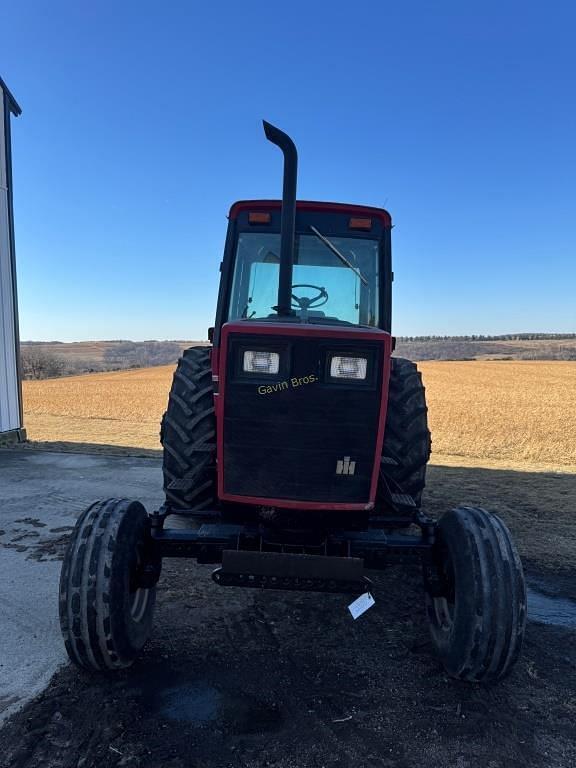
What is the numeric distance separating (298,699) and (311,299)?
2660 mm

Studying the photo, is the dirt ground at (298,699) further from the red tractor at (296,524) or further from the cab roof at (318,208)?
the cab roof at (318,208)

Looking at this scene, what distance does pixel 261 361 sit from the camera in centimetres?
288

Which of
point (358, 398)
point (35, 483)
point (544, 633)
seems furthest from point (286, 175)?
point (35, 483)

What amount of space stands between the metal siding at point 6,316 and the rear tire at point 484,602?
375 inches

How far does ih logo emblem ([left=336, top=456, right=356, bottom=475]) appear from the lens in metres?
2.97

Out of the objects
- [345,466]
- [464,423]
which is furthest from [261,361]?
[464,423]

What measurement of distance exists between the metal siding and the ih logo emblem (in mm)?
9029

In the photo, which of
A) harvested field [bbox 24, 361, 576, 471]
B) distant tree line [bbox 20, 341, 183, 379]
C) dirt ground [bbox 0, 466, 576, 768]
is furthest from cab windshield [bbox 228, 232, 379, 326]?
distant tree line [bbox 20, 341, 183, 379]

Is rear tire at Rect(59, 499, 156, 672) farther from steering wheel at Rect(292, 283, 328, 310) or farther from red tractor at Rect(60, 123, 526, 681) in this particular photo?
steering wheel at Rect(292, 283, 328, 310)

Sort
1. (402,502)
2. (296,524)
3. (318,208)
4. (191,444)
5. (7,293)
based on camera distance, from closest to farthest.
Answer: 1. (296,524)
2. (402,502)
3. (191,444)
4. (318,208)
5. (7,293)

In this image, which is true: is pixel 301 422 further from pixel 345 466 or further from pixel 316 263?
pixel 316 263

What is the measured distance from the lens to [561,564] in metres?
4.83

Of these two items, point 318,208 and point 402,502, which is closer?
point 402,502

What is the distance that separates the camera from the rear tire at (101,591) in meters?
2.72
